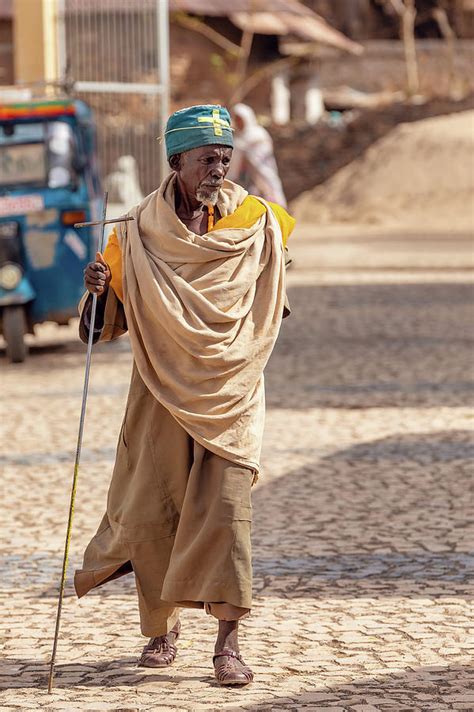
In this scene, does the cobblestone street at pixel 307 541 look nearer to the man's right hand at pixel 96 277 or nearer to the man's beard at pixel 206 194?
the man's right hand at pixel 96 277

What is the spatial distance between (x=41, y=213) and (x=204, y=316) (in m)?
8.87

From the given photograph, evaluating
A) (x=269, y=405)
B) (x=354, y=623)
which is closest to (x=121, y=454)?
(x=354, y=623)

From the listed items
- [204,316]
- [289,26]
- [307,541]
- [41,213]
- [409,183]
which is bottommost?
[409,183]

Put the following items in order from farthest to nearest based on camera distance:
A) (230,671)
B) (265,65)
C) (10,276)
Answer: (265,65), (10,276), (230,671)

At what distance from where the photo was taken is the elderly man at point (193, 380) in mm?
4805

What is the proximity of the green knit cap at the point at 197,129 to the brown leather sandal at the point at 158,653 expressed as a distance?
1473 mm

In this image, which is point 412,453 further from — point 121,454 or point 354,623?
point 121,454

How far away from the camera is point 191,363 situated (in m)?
4.88

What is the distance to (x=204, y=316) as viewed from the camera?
15.9 ft

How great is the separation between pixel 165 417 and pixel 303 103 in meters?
38.2

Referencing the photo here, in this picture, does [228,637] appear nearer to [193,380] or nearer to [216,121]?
[193,380]

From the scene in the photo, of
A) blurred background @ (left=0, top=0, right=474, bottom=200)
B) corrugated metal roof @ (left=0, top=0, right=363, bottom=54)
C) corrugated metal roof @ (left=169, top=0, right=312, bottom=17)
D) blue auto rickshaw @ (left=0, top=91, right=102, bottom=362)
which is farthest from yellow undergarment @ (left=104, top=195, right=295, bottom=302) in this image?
corrugated metal roof @ (left=169, top=0, right=312, bottom=17)

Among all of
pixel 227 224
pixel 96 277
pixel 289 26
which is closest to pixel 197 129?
pixel 227 224

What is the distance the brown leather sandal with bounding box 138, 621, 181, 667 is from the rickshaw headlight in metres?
8.62
